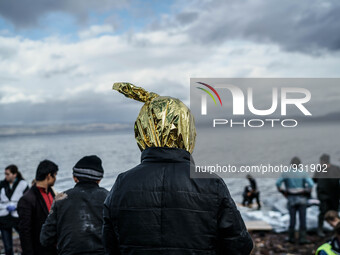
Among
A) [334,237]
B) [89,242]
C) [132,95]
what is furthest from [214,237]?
[334,237]

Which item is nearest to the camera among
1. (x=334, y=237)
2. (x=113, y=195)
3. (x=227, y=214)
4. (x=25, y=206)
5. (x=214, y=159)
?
(x=227, y=214)

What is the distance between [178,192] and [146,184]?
0.19 meters

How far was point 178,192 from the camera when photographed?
203cm

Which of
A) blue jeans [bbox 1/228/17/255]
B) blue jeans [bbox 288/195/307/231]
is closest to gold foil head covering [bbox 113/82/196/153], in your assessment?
blue jeans [bbox 1/228/17/255]

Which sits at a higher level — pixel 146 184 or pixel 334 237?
pixel 146 184

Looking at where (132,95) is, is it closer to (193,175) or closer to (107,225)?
(193,175)

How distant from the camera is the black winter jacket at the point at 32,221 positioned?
169 inches

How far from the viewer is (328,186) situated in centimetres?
907

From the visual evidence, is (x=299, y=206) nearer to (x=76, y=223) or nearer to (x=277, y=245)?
(x=277, y=245)

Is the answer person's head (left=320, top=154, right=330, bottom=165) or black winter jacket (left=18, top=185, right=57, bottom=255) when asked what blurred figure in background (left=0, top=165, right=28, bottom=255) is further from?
person's head (left=320, top=154, right=330, bottom=165)

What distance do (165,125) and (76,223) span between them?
192cm

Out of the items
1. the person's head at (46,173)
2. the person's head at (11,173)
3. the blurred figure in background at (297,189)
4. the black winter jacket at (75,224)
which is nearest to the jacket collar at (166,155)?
the black winter jacket at (75,224)

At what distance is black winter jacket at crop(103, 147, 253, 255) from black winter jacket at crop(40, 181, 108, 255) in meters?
1.55

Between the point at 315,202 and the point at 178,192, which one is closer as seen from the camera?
the point at 178,192
